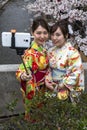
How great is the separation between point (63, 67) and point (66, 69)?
0.04 metres

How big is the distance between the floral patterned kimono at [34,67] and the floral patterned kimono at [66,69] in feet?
0.25

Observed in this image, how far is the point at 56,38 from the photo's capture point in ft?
14.8

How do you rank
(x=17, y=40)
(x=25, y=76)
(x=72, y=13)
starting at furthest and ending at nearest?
(x=72, y=13), (x=25, y=76), (x=17, y=40)

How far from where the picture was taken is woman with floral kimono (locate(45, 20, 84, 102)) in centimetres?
444

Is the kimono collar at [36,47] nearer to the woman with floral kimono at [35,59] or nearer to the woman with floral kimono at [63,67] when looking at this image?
the woman with floral kimono at [35,59]

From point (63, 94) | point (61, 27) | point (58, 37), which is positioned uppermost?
point (61, 27)

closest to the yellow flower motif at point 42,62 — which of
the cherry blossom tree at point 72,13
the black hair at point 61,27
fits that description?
the black hair at point 61,27

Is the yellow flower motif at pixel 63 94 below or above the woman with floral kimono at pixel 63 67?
below

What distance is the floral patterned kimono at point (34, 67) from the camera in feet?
14.9

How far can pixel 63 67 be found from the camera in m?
4.51

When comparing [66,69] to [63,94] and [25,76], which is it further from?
[25,76]

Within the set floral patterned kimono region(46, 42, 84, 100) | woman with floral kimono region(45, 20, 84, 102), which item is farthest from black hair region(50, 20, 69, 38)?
floral patterned kimono region(46, 42, 84, 100)

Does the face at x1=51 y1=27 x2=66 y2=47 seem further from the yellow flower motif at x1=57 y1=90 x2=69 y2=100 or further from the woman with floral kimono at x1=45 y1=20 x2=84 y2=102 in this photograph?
the yellow flower motif at x1=57 y1=90 x2=69 y2=100

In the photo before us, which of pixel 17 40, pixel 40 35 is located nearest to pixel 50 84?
pixel 40 35
